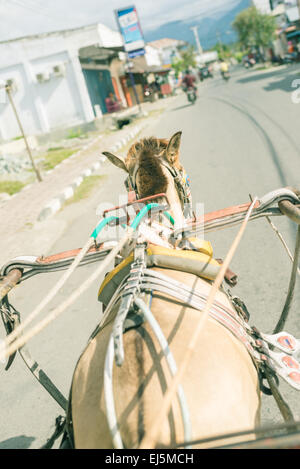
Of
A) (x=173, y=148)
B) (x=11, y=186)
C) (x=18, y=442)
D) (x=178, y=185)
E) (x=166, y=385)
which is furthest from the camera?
(x=11, y=186)

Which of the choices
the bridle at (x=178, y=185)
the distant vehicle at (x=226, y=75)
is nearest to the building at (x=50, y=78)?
the distant vehicle at (x=226, y=75)

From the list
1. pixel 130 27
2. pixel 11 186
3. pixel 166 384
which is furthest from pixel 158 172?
pixel 130 27

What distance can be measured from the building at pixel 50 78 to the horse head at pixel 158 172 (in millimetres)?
22190

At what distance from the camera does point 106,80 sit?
33.2 m

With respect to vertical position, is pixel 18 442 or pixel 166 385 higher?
pixel 166 385

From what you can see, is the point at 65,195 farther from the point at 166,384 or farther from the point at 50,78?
the point at 50,78

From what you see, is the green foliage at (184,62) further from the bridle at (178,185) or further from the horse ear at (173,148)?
the bridle at (178,185)

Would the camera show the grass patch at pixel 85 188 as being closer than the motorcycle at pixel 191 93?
Yes

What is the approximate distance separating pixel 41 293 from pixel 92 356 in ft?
12.3

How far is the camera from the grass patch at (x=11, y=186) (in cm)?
1211

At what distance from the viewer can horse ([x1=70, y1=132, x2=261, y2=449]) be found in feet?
4.04

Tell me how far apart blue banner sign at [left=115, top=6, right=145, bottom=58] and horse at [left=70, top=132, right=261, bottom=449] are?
2824 centimetres

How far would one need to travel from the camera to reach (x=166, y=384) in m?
1.29

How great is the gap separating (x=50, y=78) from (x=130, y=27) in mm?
7414
